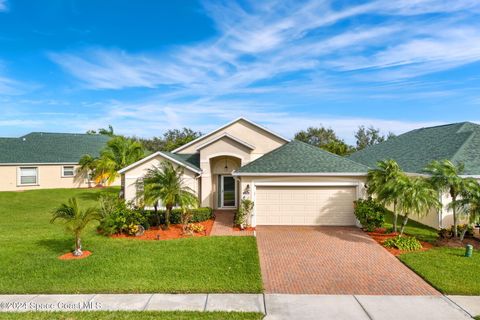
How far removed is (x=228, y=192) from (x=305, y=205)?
6439 millimetres

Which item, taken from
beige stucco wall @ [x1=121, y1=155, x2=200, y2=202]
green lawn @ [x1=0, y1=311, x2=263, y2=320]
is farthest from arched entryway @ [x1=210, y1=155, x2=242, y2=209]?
green lawn @ [x1=0, y1=311, x2=263, y2=320]

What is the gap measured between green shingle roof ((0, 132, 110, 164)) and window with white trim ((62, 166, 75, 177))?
74cm

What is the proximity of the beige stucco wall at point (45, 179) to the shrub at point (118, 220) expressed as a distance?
1963cm

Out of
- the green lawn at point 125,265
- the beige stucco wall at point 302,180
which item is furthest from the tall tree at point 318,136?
the green lawn at point 125,265

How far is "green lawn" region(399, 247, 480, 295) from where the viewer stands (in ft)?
28.6

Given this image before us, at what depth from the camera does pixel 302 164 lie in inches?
645

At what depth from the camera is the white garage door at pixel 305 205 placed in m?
16.1

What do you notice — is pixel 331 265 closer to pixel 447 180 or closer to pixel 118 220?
pixel 447 180

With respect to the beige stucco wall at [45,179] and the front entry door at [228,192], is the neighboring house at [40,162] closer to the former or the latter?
the beige stucco wall at [45,179]

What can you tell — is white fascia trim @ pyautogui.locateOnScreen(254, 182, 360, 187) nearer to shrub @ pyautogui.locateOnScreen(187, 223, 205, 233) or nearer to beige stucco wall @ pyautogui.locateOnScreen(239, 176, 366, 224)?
beige stucco wall @ pyautogui.locateOnScreen(239, 176, 366, 224)

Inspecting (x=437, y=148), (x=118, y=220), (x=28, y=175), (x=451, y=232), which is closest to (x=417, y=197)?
(x=451, y=232)

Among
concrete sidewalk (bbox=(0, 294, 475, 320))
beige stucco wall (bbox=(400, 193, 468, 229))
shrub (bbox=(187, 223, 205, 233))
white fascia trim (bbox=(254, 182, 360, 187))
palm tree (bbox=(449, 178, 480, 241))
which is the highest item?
white fascia trim (bbox=(254, 182, 360, 187))

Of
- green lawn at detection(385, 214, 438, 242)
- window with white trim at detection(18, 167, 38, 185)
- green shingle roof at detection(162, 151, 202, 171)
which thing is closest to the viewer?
green lawn at detection(385, 214, 438, 242)

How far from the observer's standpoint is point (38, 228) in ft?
51.6
